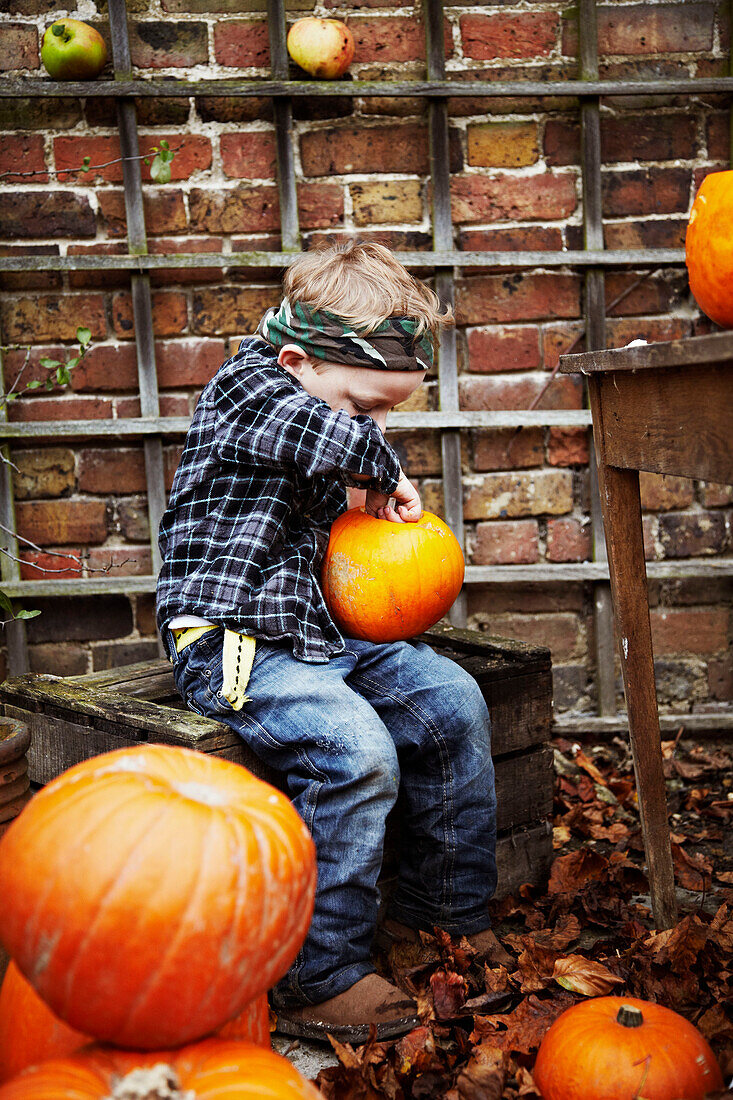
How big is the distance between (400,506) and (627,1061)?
99cm

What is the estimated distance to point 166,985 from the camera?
86 centimetres

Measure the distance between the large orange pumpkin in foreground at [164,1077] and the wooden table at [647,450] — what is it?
850 millimetres

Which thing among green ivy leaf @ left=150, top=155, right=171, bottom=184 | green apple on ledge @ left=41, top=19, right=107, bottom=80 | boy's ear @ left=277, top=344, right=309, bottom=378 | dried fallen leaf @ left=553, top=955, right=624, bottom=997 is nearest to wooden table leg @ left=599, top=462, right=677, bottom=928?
dried fallen leaf @ left=553, top=955, right=624, bottom=997

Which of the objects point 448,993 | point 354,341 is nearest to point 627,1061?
point 448,993

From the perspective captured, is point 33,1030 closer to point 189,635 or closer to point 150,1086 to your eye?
point 150,1086

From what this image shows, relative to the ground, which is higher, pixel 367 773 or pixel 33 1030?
pixel 367 773

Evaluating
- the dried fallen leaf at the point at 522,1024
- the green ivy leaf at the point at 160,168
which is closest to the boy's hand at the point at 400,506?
the dried fallen leaf at the point at 522,1024

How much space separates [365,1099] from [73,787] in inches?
26.9

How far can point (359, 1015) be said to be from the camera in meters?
1.44

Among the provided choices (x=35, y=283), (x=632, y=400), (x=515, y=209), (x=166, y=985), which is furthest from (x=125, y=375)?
(x=166, y=985)

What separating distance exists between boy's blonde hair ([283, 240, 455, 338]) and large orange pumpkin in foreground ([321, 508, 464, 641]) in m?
0.38

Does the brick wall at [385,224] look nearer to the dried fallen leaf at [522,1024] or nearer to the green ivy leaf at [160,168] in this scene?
the green ivy leaf at [160,168]

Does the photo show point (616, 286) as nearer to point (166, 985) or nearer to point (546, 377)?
point (546, 377)

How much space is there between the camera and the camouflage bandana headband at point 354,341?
65.9 inches
